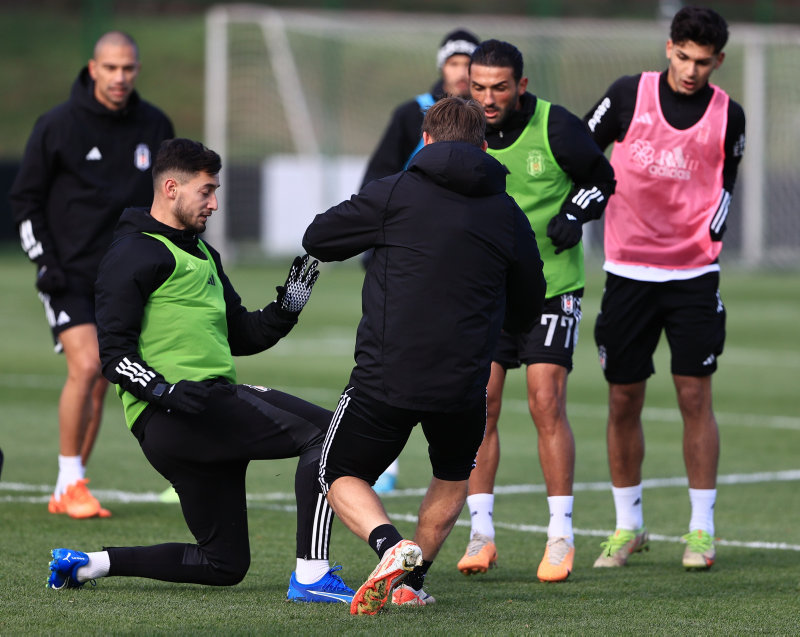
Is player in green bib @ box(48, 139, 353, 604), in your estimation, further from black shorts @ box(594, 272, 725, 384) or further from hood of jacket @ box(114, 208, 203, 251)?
black shorts @ box(594, 272, 725, 384)

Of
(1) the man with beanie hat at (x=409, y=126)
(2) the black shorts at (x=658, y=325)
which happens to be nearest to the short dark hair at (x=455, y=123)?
Answer: (2) the black shorts at (x=658, y=325)

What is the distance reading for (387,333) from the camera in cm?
518

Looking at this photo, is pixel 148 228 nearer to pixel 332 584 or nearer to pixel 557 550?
pixel 332 584

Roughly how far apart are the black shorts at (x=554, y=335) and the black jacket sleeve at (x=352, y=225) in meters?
1.60

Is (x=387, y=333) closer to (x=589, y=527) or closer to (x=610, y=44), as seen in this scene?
(x=589, y=527)

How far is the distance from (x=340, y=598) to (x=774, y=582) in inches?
77.0

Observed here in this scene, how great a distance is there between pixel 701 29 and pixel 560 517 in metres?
2.33

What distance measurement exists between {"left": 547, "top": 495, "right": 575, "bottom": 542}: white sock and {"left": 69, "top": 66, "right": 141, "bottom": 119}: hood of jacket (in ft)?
11.4

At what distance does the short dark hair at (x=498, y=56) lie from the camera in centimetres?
642

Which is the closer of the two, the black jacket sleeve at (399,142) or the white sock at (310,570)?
the white sock at (310,570)

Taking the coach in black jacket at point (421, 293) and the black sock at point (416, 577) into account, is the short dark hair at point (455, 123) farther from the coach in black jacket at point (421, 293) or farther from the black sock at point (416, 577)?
the black sock at point (416, 577)

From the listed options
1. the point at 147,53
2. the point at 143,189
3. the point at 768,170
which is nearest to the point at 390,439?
the point at 143,189

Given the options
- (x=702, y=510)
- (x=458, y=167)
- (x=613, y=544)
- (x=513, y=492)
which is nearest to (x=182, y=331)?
(x=458, y=167)

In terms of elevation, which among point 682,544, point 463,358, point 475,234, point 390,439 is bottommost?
point 682,544
